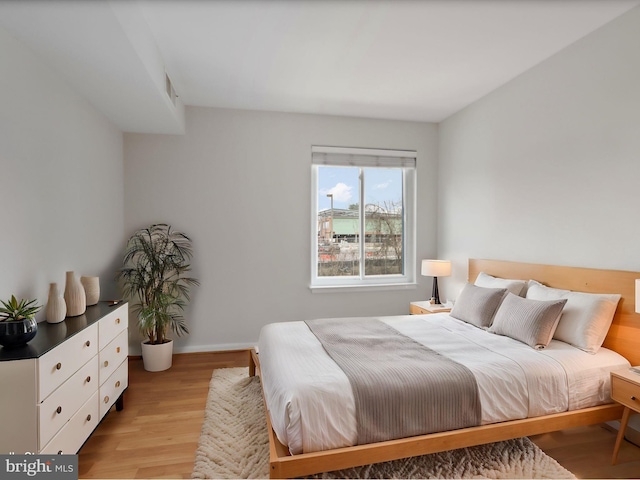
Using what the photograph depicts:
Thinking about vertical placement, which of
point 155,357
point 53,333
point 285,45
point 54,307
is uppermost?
point 285,45

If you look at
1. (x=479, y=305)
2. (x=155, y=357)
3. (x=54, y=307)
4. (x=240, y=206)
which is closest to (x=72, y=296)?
(x=54, y=307)

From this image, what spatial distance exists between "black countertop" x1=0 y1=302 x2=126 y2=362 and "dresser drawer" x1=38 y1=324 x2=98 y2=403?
0.03 meters

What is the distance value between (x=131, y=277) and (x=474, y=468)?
3.43 meters

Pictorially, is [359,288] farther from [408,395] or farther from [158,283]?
[408,395]

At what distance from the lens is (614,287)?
2.41 m

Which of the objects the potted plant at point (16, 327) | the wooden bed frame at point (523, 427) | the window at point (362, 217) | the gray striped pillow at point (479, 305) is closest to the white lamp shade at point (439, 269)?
the window at point (362, 217)

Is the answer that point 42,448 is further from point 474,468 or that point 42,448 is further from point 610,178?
point 610,178

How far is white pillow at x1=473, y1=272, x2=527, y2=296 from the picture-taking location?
3.05 m

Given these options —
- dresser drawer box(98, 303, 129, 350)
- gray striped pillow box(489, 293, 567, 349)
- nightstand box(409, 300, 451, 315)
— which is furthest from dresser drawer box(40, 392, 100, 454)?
nightstand box(409, 300, 451, 315)

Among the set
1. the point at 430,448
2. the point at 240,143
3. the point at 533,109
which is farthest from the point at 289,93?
the point at 430,448

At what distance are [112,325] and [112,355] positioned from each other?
0.71 feet

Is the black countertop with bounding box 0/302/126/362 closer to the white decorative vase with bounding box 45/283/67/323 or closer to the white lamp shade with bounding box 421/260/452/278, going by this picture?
the white decorative vase with bounding box 45/283/67/323

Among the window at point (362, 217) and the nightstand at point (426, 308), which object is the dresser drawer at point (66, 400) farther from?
the nightstand at point (426, 308)

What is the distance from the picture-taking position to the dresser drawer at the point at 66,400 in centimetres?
166
